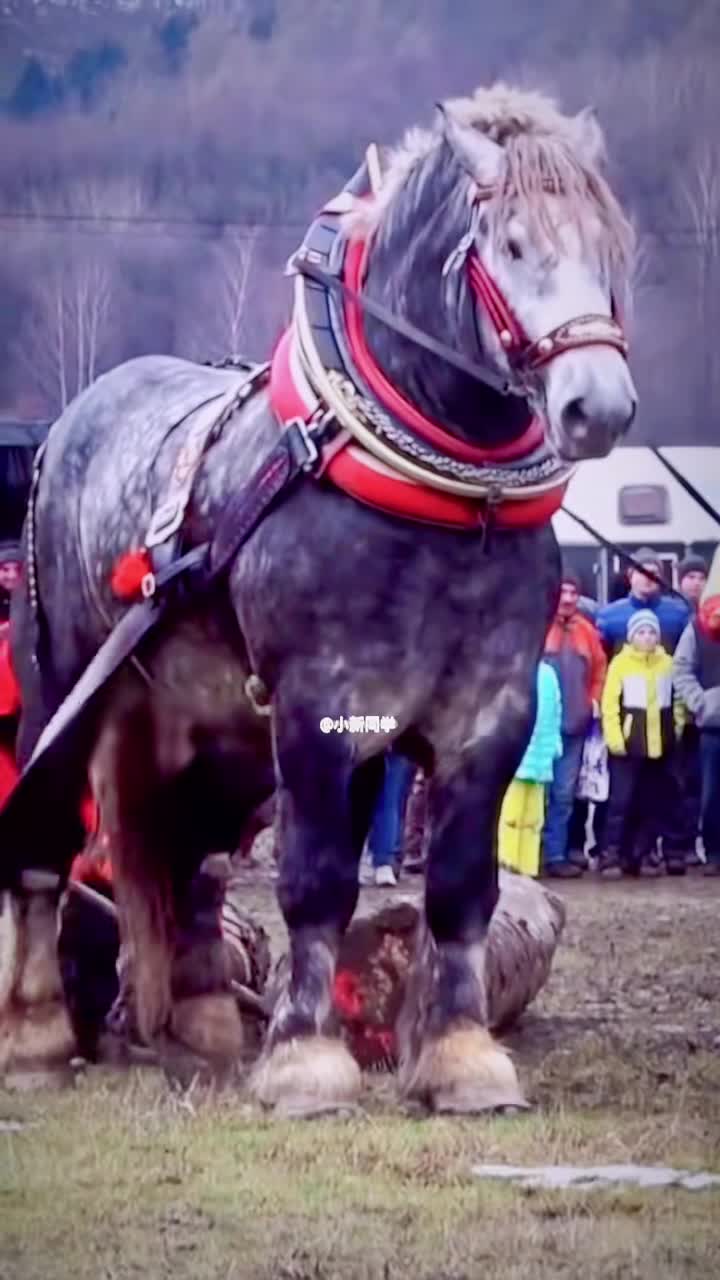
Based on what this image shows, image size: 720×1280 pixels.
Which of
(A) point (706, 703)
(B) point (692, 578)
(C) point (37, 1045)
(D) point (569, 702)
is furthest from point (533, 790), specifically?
(C) point (37, 1045)

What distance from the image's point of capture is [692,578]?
2.58m

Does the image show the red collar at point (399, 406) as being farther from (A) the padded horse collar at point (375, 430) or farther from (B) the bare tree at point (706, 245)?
(B) the bare tree at point (706, 245)

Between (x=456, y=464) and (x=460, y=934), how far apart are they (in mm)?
379

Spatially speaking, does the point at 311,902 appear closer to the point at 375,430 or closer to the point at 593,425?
the point at 375,430

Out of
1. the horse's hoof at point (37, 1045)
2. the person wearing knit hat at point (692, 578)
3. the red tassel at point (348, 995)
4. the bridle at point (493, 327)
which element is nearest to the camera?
the bridle at point (493, 327)

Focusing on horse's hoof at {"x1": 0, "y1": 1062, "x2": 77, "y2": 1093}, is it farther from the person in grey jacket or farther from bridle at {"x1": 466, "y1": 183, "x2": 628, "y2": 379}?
bridle at {"x1": 466, "y1": 183, "x2": 628, "y2": 379}

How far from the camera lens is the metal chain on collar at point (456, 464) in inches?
102

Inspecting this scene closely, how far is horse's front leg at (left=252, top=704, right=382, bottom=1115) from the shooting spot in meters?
2.66

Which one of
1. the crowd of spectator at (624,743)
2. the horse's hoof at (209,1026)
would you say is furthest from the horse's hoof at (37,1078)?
the crowd of spectator at (624,743)

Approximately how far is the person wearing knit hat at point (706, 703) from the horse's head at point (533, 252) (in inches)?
9.4

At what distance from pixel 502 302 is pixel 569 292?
0.07 meters

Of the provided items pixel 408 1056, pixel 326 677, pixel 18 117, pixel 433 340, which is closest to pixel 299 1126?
pixel 408 1056

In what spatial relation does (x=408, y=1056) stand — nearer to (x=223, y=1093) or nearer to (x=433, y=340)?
(x=223, y=1093)

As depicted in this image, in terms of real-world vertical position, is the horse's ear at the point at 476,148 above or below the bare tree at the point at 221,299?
above
